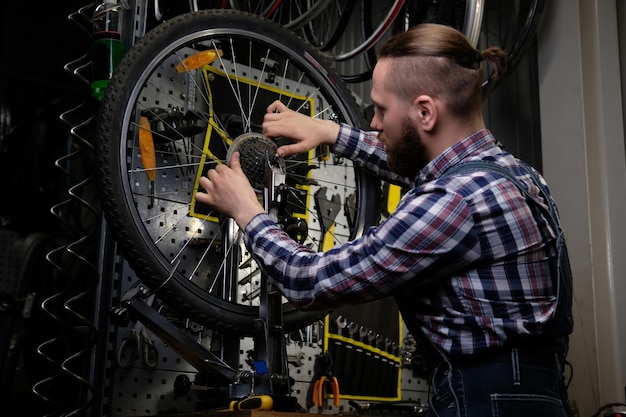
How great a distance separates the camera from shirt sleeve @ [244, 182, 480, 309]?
48.7 inches

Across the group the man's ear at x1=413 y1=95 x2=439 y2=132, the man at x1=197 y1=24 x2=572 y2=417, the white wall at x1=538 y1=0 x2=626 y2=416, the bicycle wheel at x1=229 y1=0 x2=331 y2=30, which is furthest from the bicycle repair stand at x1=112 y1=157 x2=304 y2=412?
the white wall at x1=538 y1=0 x2=626 y2=416

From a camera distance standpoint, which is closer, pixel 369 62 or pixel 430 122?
pixel 430 122

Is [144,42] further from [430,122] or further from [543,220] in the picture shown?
[543,220]

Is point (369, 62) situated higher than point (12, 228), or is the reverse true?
point (369, 62)

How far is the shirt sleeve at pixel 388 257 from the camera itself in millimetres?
1236

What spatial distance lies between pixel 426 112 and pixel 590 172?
1355 mm

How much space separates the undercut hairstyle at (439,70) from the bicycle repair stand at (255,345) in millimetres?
336

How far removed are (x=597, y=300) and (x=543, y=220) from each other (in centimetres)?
130

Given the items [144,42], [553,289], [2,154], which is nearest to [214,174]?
[144,42]

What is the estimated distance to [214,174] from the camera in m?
1.51

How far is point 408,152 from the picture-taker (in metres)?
1.47

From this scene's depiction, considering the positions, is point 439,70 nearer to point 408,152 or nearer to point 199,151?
point 408,152

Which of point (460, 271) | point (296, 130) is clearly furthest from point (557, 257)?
point (296, 130)

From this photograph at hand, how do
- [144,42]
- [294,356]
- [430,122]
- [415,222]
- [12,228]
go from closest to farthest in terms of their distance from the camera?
[415,222] → [430,122] → [144,42] → [294,356] → [12,228]
